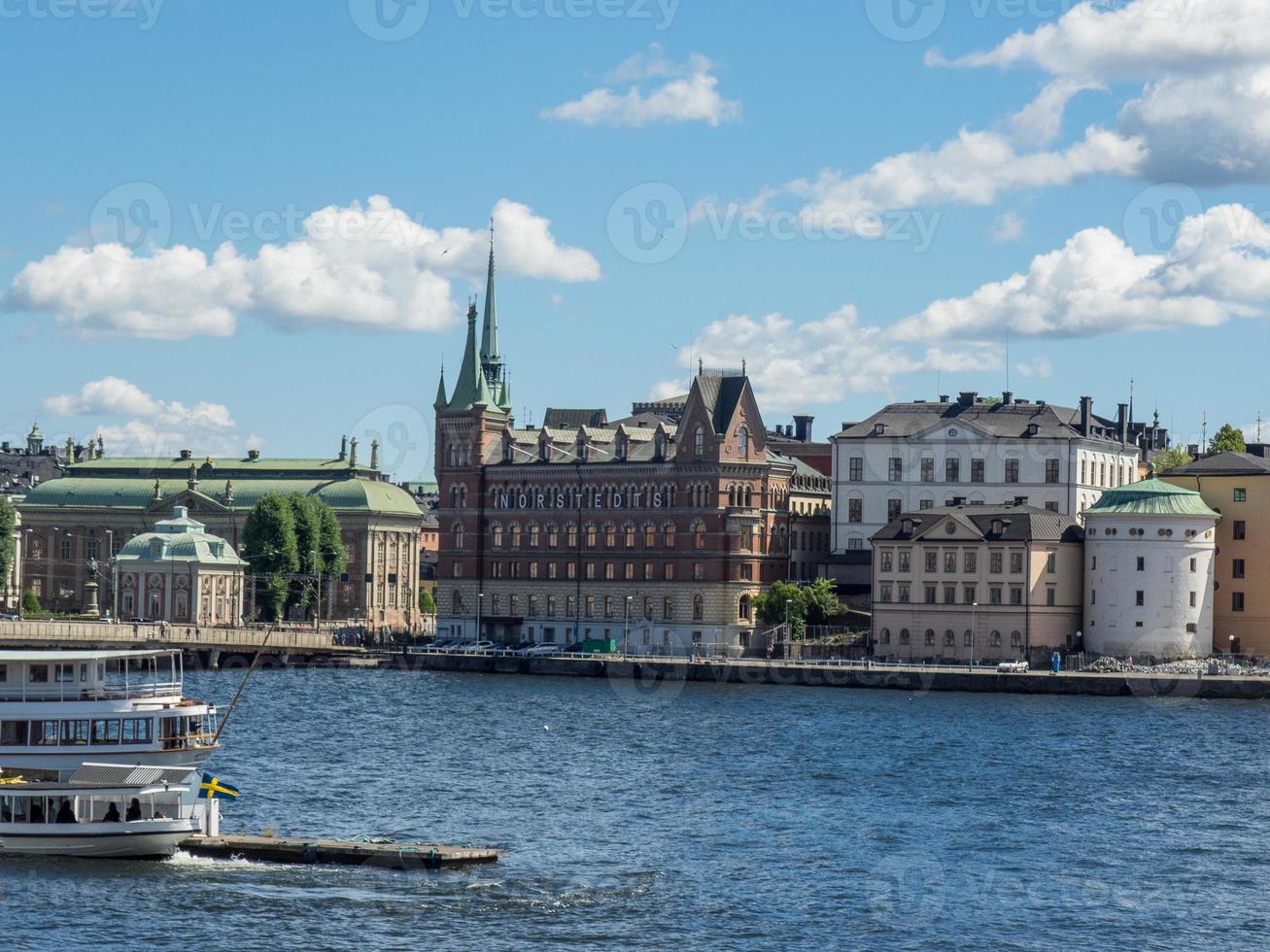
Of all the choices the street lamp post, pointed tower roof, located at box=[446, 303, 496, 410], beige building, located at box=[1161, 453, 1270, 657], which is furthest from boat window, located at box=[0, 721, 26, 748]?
pointed tower roof, located at box=[446, 303, 496, 410]

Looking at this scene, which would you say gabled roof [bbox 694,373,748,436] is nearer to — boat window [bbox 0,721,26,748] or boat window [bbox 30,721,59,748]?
boat window [bbox 30,721,59,748]

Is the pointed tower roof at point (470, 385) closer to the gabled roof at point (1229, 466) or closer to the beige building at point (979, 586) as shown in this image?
the beige building at point (979, 586)

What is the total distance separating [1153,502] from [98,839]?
83529 mm

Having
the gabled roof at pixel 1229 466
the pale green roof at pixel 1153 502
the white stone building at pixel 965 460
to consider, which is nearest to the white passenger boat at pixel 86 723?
the pale green roof at pixel 1153 502

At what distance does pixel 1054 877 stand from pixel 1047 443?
90.3 meters

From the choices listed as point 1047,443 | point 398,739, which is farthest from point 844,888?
point 1047,443

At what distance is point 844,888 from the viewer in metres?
55.3

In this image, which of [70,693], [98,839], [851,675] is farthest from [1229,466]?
[98,839]

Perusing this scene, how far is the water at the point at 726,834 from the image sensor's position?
163 feet

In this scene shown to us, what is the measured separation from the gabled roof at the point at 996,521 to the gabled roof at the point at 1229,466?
7380 mm

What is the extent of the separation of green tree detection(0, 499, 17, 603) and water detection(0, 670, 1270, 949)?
7926cm

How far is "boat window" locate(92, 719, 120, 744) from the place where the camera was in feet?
195

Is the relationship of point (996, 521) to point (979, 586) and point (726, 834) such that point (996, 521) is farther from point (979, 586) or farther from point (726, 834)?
point (726, 834)

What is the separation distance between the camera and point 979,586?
131125mm
